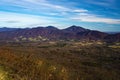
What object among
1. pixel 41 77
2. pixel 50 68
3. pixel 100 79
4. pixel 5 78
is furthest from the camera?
pixel 100 79

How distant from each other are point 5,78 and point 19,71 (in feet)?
7.70

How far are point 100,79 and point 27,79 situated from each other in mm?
15475

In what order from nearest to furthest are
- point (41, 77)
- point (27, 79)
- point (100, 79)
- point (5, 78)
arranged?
1. point (5, 78)
2. point (27, 79)
3. point (41, 77)
4. point (100, 79)

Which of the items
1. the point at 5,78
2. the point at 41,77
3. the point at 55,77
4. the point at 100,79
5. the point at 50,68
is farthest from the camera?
the point at 100,79

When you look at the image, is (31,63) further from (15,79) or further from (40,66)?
(15,79)

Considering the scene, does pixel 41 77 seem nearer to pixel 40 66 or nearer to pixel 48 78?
pixel 48 78

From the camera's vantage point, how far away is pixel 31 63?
17078 mm

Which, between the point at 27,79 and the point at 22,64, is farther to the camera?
the point at 22,64

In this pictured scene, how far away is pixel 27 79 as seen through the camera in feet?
38.8

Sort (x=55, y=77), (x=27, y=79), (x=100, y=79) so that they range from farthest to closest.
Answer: (x=100, y=79)
(x=55, y=77)
(x=27, y=79)

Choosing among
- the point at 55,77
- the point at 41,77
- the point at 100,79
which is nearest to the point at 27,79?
the point at 41,77

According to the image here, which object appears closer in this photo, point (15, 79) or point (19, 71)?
point (15, 79)

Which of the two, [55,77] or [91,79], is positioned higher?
[55,77]

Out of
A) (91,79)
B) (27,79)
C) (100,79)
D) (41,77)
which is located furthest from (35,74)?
(100,79)
